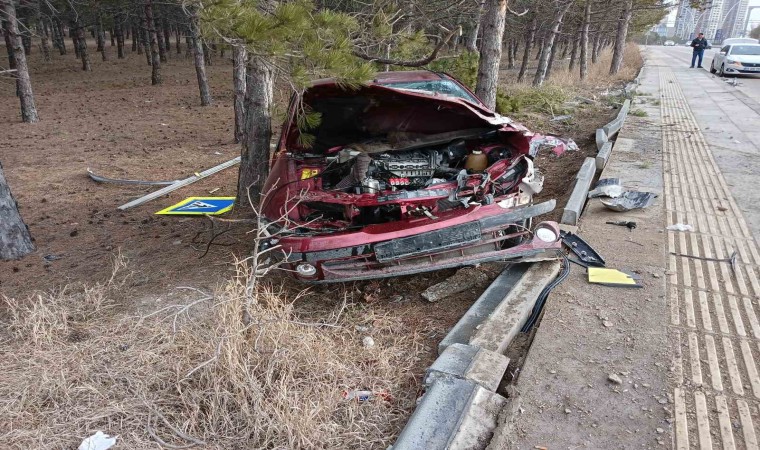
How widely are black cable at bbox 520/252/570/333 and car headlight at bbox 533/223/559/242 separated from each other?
0.32 metres

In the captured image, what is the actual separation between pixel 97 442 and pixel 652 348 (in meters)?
3.31

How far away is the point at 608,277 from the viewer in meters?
4.23

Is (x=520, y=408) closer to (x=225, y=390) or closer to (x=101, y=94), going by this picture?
(x=225, y=390)

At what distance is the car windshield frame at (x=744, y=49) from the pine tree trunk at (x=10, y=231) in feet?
84.7

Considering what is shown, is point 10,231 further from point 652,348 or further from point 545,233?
point 652,348

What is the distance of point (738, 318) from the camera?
3.65 metres

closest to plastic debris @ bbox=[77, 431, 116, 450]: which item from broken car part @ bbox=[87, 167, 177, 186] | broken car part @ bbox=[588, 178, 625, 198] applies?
broken car part @ bbox=[588, 178, 625, 198]

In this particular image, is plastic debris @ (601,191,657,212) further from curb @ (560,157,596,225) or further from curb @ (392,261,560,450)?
curb @ (392,261,560,450)

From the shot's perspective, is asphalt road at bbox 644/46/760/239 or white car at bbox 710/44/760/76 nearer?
asphalt road at bbox 644/46/760/239

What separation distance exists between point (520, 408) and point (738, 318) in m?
2.02

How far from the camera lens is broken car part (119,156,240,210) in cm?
732

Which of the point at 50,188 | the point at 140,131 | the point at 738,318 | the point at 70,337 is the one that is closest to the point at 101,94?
the point at 140,131

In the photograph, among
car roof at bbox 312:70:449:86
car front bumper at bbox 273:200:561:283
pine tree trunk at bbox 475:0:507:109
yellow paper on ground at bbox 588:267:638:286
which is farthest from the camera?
pine tree trunk at bbox 475:0:507:109

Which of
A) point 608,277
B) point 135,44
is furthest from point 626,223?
point 135,44
